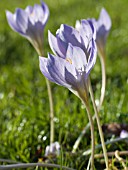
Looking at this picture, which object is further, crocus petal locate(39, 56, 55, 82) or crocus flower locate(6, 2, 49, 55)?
crocus flower locate(6, 2, 49, 55)

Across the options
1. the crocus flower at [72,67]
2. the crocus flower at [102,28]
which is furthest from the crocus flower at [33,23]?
the crocus flower at [72,67]

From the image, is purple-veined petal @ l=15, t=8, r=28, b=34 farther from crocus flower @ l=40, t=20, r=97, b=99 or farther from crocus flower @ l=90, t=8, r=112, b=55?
crocus flower @ l=40, t=20, r=97, b=99

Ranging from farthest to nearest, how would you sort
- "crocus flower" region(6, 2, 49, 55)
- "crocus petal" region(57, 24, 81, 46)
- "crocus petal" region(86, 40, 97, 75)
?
"crocus flower" region(6, 2, 49, 55), "crocus petal" region(57, 24, 81, 46), "crocus petal" region(86, 40, 97, 75)

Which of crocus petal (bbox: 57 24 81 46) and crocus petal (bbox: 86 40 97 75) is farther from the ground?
crocus petal (bbox: 57 24 81 46)

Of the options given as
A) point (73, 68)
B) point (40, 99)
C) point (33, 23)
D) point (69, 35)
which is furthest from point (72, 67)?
point (40, 99)

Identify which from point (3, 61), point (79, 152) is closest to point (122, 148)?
point (79, 152)

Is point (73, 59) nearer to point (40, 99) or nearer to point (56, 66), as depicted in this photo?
point (56, 66)

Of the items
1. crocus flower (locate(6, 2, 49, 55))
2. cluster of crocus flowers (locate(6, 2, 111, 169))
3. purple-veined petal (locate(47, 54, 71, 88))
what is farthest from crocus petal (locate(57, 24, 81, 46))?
crocus flower (locate(6, 2, 49, 55))
